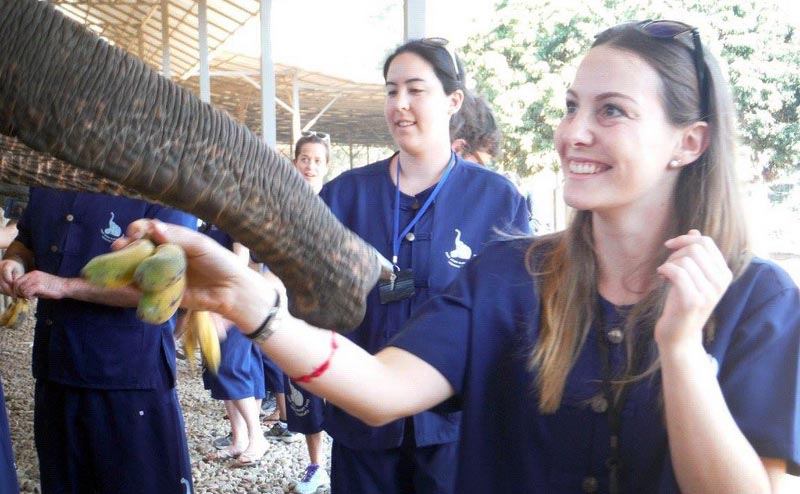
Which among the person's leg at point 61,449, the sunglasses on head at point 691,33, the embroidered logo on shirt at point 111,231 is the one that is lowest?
the person's leg at point 61,449

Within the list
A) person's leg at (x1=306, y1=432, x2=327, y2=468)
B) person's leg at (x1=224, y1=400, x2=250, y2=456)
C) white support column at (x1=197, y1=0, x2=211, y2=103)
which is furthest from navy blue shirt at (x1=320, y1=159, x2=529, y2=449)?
white support column at (x1=197, y1=0, x2=211, y2=103)

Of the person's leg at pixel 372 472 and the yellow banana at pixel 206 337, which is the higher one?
the yellow banana at pixel 206 337

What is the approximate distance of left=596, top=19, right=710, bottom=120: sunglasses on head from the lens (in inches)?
73.6

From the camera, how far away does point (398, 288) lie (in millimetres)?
2707

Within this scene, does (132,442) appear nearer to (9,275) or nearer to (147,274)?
(9,275)

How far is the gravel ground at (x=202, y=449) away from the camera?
5395 millimetres

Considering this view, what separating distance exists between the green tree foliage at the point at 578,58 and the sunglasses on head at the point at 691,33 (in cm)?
1181

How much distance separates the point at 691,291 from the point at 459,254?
135 centimetres

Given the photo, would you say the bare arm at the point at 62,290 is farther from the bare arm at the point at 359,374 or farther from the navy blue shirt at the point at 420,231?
the bare arm at the point at 359,374

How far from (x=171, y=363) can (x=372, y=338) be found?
3.13ft

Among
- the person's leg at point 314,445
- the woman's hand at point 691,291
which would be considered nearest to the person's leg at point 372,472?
the woman's hand at point 691,291

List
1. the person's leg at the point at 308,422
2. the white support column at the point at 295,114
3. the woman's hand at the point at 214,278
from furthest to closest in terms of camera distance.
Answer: the white support column at the point at 295,114, the person's leg at the point at 308,422, the woman's hand at the point at 214,278

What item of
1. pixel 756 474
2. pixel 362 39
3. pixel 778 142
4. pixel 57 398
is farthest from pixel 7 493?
pixel 362 39

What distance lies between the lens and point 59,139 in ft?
3.92
